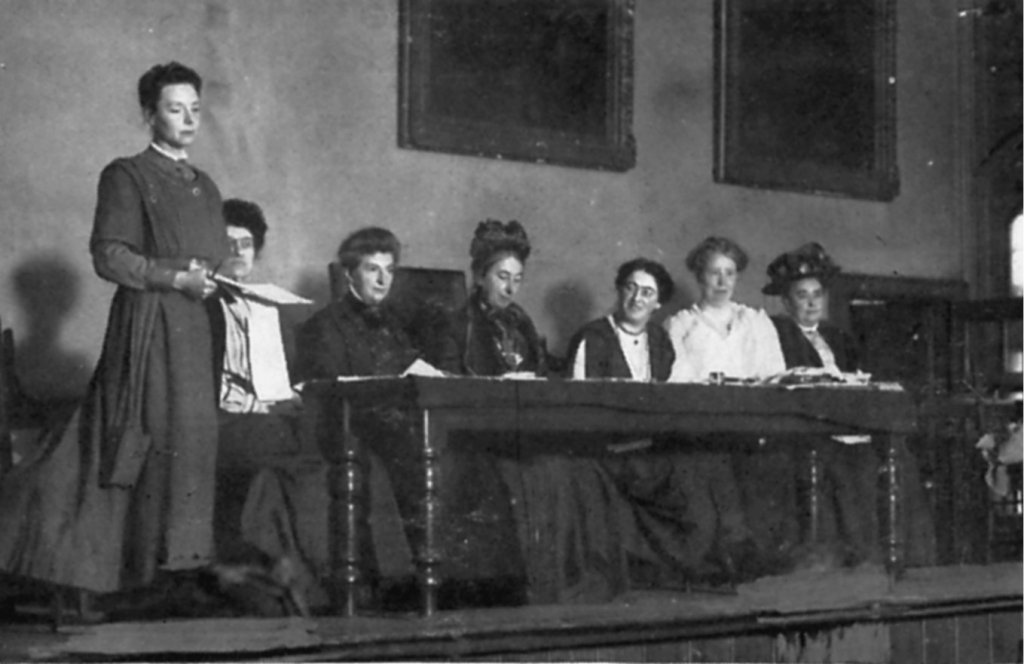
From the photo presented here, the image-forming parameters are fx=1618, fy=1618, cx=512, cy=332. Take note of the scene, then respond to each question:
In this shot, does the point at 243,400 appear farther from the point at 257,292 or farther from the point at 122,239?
the point at 122,239

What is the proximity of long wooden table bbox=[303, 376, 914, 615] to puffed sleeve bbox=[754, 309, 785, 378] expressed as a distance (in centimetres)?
61

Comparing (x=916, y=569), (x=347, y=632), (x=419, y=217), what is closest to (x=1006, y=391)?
(x=916, y=569)

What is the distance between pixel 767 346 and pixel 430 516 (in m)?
2.47

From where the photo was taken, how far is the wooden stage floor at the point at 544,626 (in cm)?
440

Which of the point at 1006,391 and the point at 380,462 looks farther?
the point at 1006,391

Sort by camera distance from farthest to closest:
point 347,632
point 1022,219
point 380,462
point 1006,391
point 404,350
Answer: point 1022,219, point 1006,391, point 404,350, point 380,462, point 347,632

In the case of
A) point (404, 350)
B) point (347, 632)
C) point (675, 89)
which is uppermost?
point (675, 89)

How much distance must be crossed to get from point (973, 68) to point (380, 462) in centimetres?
405

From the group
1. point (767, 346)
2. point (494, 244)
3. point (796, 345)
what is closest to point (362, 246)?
point (494, 244)

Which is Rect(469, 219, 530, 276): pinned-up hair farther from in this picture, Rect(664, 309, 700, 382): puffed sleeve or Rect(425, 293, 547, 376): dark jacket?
Rect(664, 309, 700, 382): puffed sleeve

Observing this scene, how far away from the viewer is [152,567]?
4793mm

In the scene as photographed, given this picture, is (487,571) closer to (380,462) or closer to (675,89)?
(380,462)

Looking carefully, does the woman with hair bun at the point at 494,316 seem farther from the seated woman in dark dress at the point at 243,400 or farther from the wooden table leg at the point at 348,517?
the wooden table leg at the point at 348,517

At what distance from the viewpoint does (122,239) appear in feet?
16.1
